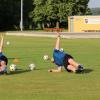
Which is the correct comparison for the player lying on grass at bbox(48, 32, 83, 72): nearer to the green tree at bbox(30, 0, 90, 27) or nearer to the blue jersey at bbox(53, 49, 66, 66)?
the blue jersey at bbox(53, 49, 66, 66)

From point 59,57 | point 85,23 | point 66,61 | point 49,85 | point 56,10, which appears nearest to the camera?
point 49,85

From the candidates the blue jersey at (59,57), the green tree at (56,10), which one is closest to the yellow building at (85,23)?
the green tree at (56,10)

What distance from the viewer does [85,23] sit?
7650 centimetres

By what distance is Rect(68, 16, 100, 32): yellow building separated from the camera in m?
76.3

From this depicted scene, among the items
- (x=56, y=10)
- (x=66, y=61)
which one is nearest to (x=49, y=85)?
(x=66, y=61)

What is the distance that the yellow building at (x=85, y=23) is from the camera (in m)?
76.3

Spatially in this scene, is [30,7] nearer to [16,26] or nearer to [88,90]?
[16,26]

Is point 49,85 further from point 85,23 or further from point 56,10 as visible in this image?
point 56,10

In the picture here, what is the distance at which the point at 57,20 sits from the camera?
350 feet

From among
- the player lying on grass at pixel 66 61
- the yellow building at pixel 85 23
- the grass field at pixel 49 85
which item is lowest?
the yellow building at pixel 85 23

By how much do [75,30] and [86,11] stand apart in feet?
106

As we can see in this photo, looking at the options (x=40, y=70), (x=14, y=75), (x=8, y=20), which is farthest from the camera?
(x=8, y=20)

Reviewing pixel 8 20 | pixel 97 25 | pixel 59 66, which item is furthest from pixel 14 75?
pixel 8 20

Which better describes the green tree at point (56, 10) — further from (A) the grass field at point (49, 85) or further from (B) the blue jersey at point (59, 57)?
(B) the blue jersey at point (59, 57)
